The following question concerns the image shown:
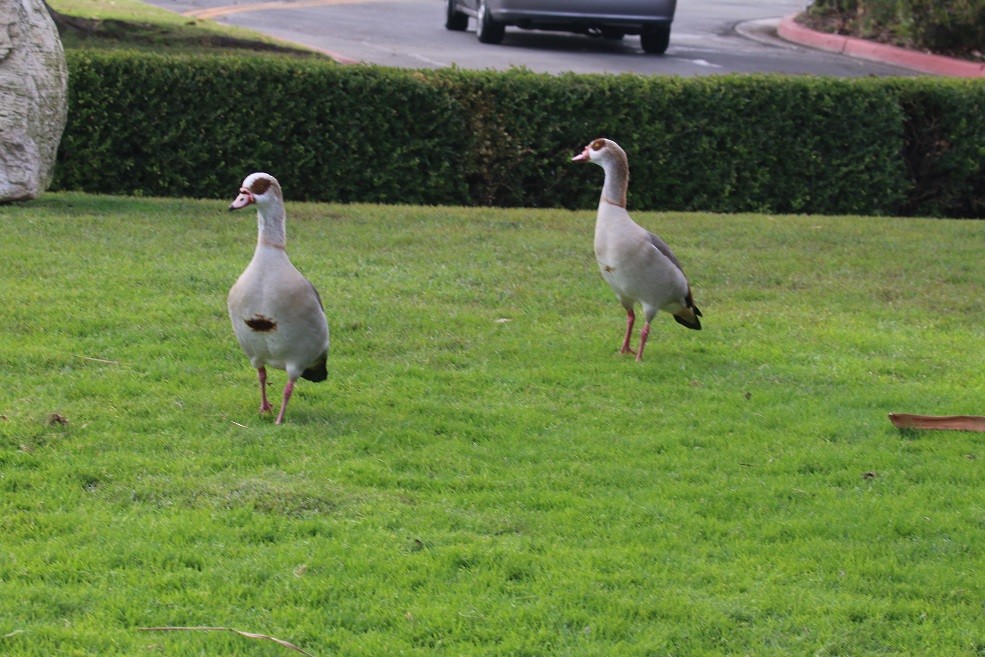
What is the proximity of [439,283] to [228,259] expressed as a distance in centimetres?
167

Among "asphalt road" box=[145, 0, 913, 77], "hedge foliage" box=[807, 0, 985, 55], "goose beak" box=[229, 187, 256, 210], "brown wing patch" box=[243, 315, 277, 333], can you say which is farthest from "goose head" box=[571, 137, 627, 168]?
"hedge foliage" box=[807, 0, 985, 55]

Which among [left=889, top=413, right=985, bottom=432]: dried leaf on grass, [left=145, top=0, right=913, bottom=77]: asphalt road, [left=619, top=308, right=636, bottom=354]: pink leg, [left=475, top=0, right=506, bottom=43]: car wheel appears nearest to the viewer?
[left=889, top=413, right=985, bottom=432]: dried leaf on grass

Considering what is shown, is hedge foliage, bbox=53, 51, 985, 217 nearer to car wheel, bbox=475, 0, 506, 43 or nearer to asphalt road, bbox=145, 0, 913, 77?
asphalt road, bbox=145, 0, 913, 77

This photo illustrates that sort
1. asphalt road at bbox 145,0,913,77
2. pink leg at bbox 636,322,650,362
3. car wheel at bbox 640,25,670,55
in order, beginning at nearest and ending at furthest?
pink leg at bbox 636,322,650,362 → asphalt road at bbox 145,0,913,77 → car wheel at bbox 640,25,670,55

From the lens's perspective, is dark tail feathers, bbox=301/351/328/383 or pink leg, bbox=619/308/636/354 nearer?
dark tail feathers, bbox=301/351/328/383

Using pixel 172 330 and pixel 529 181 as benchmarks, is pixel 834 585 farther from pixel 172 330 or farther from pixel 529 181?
pixel 529 181

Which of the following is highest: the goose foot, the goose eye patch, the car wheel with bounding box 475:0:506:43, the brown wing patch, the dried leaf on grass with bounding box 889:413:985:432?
the goose eye patch

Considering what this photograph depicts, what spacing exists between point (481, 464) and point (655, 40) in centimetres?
1774

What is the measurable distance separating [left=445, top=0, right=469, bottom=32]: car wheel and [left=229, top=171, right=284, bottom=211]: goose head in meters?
19.0

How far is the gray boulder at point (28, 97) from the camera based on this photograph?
10.5 metres

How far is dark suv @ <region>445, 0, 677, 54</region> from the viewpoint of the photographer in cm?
2119

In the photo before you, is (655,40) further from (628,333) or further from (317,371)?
(317,371)

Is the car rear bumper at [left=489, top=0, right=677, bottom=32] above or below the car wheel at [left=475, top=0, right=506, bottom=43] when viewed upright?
above

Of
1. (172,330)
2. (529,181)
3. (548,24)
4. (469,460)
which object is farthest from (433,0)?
(469,460)
